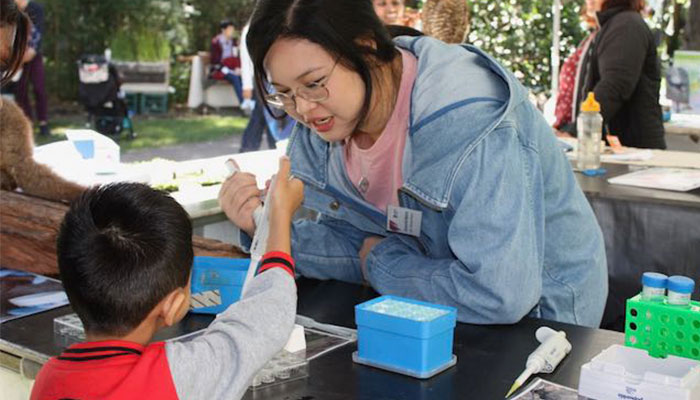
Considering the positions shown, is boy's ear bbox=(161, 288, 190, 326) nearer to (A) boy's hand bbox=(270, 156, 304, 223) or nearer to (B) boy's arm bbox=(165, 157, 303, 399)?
(B) boy's arm bbox=(165, 157, 303, 399)

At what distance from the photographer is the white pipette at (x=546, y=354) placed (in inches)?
53.2

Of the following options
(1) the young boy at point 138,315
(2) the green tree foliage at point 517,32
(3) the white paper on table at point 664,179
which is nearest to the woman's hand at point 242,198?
(1) the young boy at point 138,315

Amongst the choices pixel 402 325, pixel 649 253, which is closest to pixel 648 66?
pixel 649 253

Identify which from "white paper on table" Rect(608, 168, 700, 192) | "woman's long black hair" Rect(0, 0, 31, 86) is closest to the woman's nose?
"woman's long black hair" Rect(0, 0, 31, 86)

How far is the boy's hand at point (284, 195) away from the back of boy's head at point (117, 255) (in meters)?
0.26

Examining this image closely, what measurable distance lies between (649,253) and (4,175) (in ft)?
6.88

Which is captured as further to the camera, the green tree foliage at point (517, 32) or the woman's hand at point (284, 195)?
the green tree foliage at point (517, 32)

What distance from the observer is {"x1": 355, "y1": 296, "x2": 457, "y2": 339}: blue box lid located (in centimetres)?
137

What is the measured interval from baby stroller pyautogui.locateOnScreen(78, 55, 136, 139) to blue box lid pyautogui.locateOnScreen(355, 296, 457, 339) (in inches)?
343

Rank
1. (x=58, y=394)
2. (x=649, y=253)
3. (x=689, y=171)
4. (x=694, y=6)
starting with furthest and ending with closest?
(x=694, y=6)
(x=689, y=171)
(x=649, y=253)
(x=58, y=394)

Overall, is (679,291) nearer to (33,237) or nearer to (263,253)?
(263,253)

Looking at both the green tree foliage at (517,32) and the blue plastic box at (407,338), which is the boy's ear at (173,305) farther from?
the green tree foliage at (517,32)

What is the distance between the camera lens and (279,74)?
1.71m

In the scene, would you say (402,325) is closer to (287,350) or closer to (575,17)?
(287,350)
